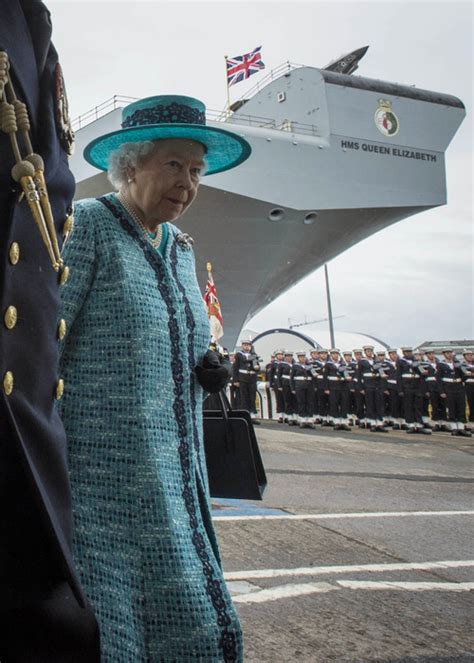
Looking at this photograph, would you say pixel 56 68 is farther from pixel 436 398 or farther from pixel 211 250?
pixel 211 250

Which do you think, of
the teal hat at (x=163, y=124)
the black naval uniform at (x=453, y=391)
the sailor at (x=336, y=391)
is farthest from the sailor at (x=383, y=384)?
the teal hat at (x=163, y=124)

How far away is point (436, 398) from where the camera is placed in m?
13.1

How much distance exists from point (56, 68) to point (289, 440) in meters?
9.48

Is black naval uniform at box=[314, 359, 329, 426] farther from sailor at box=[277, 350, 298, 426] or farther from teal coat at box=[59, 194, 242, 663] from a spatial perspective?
teal coat at box=[59, 194, 242, 663]

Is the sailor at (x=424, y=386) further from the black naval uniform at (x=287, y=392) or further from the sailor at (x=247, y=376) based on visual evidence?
the sailor at (x=247, y=376)

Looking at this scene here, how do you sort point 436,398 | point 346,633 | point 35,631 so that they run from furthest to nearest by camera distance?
point 436,398, point 346,633, point 35,631

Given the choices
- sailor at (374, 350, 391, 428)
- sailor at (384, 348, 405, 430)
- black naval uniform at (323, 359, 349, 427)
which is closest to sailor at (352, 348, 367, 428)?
black naval uniform at (323, 359, 349, 427)

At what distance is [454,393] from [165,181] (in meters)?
12.0

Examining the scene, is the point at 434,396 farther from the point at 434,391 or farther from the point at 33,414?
the point at 33,414

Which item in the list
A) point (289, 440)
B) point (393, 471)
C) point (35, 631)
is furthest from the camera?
point (289, 440)

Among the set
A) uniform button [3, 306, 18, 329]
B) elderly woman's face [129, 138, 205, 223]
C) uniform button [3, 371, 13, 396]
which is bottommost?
uniform button [3, 371, 13, 396]

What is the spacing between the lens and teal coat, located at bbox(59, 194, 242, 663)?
1.20 metres

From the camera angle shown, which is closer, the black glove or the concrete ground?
the black glove

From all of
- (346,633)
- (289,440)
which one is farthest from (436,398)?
(346,633)
